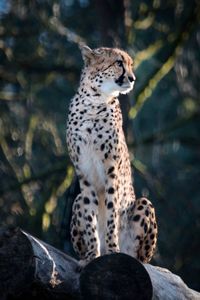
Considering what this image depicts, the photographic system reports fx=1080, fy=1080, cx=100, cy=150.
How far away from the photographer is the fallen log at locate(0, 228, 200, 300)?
7641mm

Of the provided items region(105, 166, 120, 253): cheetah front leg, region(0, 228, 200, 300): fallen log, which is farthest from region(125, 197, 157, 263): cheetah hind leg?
region(0, 228, 200, 300): fallen log

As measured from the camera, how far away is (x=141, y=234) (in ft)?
31.0

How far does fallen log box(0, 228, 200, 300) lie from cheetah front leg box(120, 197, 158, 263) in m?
1.43

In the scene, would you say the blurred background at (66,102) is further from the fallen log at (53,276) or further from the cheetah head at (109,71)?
the fallen log at (53,276)

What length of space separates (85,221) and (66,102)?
449 inches

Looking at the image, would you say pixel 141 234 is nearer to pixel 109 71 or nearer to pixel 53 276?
pixel 109 71

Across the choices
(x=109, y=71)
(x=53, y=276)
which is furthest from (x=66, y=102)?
(x=53, y=276)

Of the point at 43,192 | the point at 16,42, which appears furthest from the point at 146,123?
the point at 43,192

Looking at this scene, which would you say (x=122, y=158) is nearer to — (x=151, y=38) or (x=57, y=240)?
(x=57, y=240)

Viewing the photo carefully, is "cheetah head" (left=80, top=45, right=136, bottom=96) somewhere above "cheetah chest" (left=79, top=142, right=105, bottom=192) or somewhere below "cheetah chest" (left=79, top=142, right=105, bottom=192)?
above

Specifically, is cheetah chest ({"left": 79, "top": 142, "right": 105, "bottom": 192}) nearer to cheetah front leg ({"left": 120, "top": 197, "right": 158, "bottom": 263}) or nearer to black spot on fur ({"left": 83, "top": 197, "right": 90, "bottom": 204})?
black spot on fur ({"left": 83, "top": 197, "right": 90, "bottom": 204})

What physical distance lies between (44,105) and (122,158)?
10.0m

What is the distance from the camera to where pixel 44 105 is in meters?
19.5

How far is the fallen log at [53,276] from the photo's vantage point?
7641 millimetres
